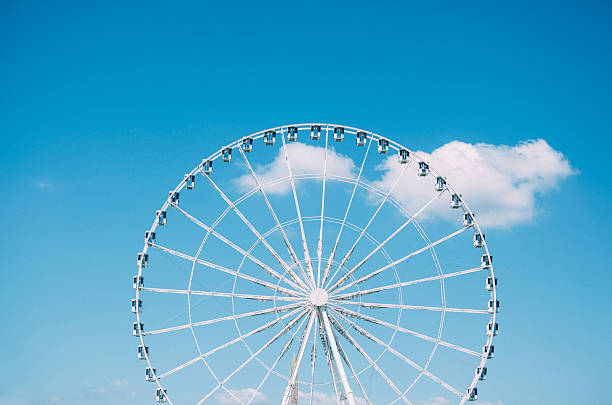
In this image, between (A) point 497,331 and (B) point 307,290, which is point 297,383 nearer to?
→ (B) point 307,290

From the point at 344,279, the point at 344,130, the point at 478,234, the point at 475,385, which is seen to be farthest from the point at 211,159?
the point at 475,385

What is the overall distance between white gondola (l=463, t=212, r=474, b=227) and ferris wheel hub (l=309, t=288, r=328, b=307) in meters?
9.28

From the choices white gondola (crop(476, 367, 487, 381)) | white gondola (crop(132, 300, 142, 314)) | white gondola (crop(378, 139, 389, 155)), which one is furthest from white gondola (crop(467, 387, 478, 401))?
white gondola (crop(132, 300, 142, 314))

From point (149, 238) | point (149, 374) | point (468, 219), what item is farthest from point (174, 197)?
point (468, 219)

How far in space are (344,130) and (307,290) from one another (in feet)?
33.6

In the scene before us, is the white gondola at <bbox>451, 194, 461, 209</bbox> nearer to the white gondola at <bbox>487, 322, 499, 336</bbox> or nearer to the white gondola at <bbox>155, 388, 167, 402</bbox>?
the white gondola at <bbox>487, 322, 499, 336</bbox>

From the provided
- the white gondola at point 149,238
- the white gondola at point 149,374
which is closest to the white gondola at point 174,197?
the white gondola at point 149,238

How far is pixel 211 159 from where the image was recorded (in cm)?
4916

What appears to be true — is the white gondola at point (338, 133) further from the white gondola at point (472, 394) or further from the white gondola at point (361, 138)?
the white gondola at point (472, 394)

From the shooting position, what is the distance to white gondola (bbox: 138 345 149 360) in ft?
150

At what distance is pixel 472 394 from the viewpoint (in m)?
44.1

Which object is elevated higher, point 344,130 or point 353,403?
point 344,130

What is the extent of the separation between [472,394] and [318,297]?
9.46m

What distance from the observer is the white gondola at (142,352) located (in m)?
45.6
